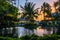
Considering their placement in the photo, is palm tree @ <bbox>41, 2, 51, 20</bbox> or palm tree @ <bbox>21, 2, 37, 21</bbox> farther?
palm tree @ <bbox>41, 2, 51, 20</bbox>

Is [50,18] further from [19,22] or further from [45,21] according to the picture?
[19,22]

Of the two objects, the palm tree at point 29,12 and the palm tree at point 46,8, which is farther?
the palm tree at point 46,8

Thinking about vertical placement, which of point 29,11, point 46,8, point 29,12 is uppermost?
point 46,8

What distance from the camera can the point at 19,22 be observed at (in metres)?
26.1

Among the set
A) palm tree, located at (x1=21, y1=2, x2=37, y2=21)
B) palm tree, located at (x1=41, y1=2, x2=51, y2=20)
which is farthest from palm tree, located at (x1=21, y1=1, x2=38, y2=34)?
palm tree, located at (x1=41, y1=2, x2=51, y2=20)

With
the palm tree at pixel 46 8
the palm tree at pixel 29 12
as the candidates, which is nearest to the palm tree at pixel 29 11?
the palm tree at pixel 29 12

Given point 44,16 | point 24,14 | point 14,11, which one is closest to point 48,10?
point 44,16

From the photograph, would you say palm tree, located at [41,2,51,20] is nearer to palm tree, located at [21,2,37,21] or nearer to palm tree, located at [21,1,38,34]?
palm tree, located at [21,1,38,34]

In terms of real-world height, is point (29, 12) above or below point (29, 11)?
below

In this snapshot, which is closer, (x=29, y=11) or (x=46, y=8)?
(x=29, y=11)

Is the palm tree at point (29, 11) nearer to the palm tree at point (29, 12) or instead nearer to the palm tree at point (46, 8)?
the palm tree at point (29, 12)

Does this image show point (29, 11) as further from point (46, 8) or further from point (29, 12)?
point (46, 8)

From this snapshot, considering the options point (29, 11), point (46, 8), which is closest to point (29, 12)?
point (29, 11)

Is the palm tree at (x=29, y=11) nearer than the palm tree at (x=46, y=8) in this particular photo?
Yes
